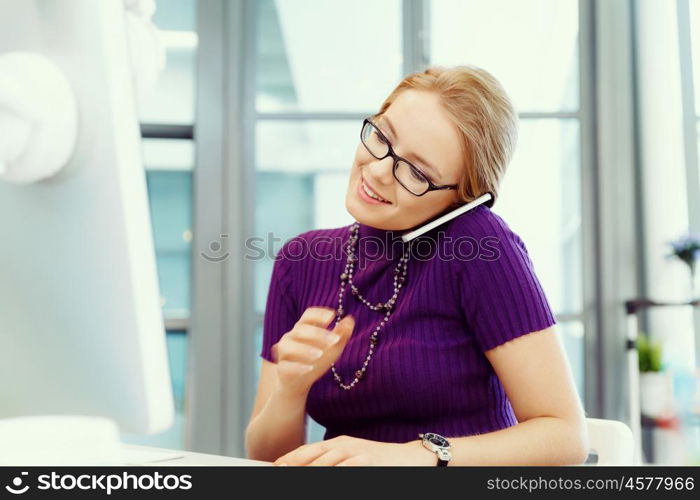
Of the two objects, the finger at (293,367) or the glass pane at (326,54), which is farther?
the glass pane at (326,54)

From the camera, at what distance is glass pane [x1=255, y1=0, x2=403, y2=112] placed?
2.79 meters

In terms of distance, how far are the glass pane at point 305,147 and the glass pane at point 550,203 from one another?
0.61 m

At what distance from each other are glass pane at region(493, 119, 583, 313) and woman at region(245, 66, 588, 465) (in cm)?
164

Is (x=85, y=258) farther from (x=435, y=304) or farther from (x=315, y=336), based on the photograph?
(x=435, y=304)

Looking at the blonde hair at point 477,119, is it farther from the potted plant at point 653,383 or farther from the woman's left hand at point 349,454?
the potted plant at point 653,383

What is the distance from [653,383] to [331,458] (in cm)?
209

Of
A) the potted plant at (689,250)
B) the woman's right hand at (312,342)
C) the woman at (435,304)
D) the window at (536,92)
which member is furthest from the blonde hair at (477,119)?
the window at (536,92)

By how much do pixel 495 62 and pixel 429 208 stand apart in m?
1.84

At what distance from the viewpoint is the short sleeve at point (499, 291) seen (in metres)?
1.00

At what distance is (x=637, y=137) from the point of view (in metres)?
2.71

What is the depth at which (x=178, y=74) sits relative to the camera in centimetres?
276

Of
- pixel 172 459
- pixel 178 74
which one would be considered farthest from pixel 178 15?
pixel 172 459
